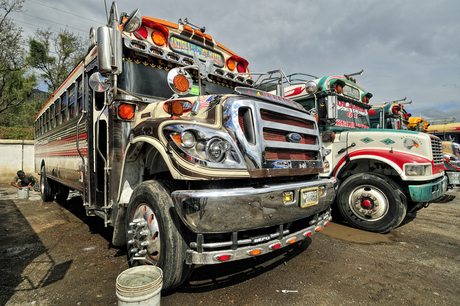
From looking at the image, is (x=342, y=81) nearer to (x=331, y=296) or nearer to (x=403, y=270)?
(x=403, y=270)

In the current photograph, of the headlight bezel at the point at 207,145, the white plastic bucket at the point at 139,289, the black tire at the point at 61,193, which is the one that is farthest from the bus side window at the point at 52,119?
the white plastic bucket at the point at 139,289

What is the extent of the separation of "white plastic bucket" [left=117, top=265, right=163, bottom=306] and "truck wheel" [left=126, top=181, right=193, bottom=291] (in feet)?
0.57

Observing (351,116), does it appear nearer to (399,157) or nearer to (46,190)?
(399,157)

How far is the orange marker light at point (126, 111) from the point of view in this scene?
120 inches

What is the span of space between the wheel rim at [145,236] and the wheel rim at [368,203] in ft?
12.3

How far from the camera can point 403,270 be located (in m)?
3.15

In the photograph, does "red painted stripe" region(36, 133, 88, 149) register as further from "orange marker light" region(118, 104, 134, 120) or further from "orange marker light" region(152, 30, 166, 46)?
"orange marker light" region(152, 30, 166, 46)

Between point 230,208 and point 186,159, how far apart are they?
0.54 meters

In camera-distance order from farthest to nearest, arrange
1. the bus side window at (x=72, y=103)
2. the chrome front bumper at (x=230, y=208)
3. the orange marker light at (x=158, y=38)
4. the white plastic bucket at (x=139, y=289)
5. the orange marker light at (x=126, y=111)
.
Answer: the bus side window at (x=72, y=103), the orange marker light at (x=158, y=38), the orange marker light at (x=126, y=111), the chrome front bumper at (x=230, y=208), the white plastic bucket at (x=139, y=289)

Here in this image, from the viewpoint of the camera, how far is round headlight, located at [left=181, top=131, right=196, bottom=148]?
2.19 meters

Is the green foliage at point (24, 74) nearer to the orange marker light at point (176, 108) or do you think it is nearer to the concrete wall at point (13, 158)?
the concrete wall at point (13, 158)

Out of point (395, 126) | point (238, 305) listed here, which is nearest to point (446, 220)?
point (395, 126)

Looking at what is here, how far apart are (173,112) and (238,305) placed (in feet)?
6.18

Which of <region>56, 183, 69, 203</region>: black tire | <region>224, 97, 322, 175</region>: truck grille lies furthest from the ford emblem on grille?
<region>56, 183, 69, 203</region>: black tire
